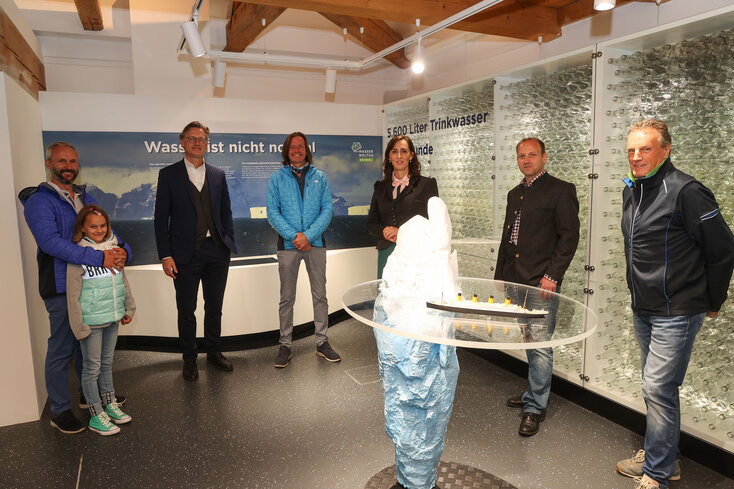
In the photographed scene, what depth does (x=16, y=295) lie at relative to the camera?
309cm

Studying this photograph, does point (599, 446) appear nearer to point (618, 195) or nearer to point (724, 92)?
point (618, 195)

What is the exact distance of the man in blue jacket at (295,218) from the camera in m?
4.04

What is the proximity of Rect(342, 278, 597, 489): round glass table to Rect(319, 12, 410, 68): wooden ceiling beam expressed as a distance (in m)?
4.63

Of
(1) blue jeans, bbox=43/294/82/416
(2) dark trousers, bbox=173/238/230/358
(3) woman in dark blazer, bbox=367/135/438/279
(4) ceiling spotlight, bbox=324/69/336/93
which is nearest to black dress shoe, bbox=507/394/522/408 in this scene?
(3) woman in dark blazer, bbox=367/135/438/279

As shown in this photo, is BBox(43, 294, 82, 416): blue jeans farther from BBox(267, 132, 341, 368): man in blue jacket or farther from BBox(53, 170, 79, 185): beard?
BBox(267, 132, 341, 368): man in blue jacket

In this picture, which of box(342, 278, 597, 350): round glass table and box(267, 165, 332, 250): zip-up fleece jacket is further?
box(267, 165, 332, 250): zip-up fleece jacket

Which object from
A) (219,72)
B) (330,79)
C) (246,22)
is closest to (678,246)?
(330,79)

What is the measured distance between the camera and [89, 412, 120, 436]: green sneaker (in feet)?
9.91

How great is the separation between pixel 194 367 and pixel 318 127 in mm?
2935

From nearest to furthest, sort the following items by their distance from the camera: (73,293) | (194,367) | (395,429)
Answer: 1. (395,429)
2. (73,293)
3. (194,367)

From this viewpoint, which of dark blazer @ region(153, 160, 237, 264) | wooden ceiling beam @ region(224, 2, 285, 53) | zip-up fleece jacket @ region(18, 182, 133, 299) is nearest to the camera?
zip-up fleece jacket @ region(18, 182, 133, 299)

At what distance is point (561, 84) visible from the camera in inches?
141

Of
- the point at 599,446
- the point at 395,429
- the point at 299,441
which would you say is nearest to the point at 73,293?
the point at 299,441

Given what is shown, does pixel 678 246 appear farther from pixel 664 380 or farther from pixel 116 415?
pixel 116 415
